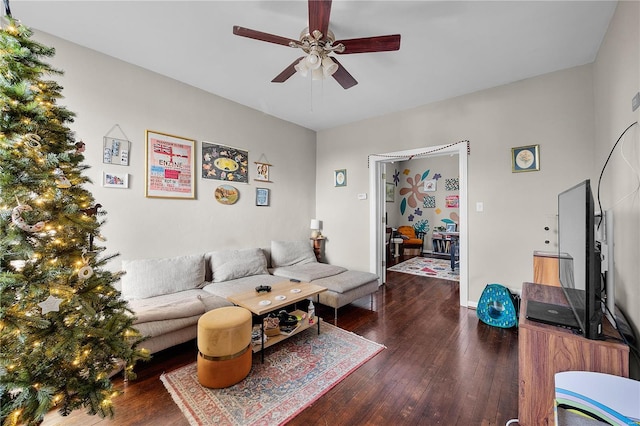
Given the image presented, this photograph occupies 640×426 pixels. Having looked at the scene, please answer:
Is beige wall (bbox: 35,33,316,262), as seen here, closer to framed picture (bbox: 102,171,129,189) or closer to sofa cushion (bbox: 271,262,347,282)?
framed picture (bbox: 102,171,129,189)

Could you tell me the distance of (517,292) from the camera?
114 inches

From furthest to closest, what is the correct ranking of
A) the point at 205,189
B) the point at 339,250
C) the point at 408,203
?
the point at 408,203, the point at 339,250, the point at 205,189

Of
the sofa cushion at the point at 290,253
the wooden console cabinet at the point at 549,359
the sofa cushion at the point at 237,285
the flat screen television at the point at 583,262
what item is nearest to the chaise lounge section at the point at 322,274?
the sofa cushion at the point at 290,253

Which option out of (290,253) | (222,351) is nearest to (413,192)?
(290,253)

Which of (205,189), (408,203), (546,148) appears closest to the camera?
(546,148)

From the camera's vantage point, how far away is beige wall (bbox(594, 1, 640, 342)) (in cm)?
143

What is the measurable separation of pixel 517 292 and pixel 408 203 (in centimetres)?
476

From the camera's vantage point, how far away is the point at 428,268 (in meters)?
5.24

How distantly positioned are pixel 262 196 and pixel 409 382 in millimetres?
2964

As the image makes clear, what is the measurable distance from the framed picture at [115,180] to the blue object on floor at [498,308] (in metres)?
4.04

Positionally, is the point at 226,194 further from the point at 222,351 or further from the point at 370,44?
the point at 370,44

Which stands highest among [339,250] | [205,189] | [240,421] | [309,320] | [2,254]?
[205,189]

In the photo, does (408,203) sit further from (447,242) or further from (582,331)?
(582,331)

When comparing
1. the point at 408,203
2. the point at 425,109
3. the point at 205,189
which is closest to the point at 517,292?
the point at 425,109
